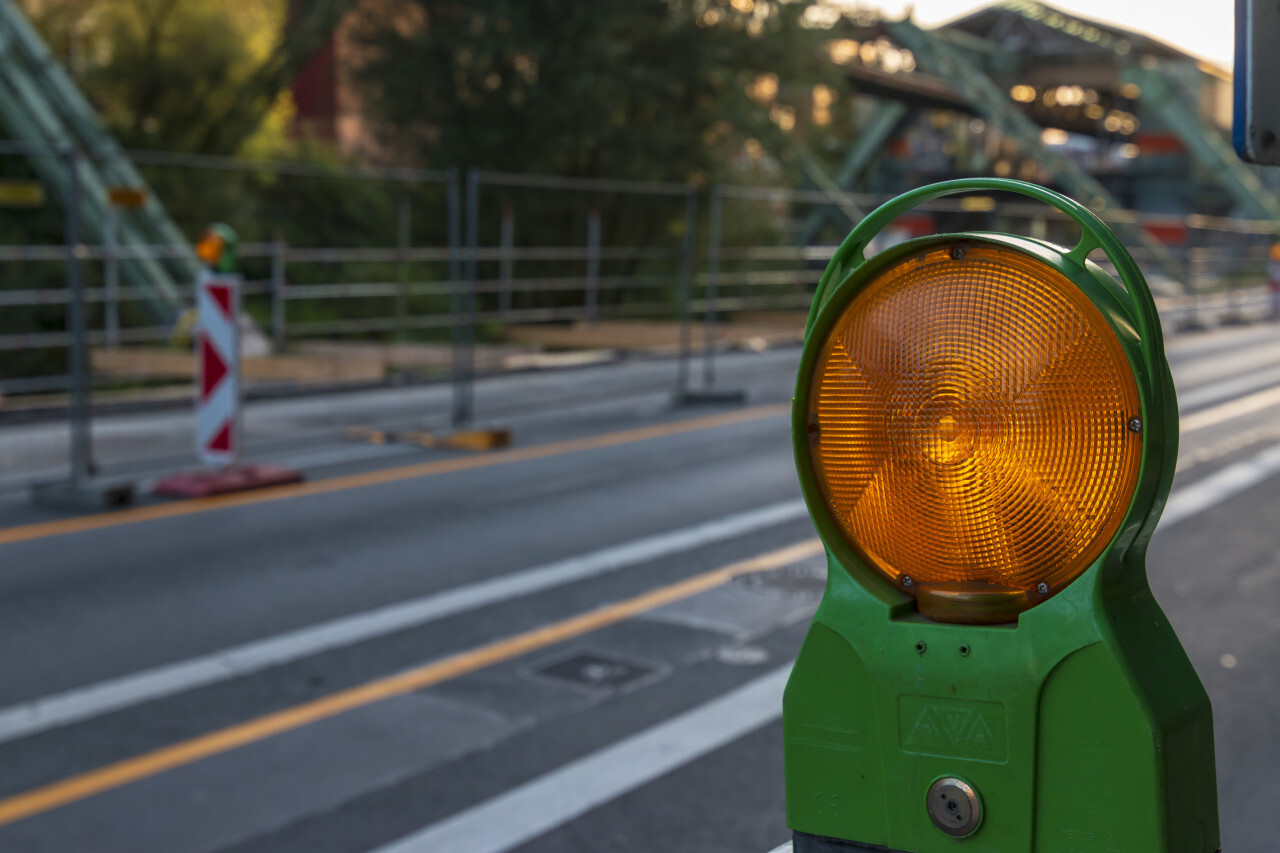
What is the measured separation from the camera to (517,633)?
20.3ft

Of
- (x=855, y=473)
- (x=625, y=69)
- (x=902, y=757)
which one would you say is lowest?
(x=902, y=757)

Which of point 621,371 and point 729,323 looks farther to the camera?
point 729,323

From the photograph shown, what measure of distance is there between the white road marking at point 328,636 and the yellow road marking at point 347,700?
466 millimetres

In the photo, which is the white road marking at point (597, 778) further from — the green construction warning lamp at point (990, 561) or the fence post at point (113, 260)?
the fence post at point (113, 260)

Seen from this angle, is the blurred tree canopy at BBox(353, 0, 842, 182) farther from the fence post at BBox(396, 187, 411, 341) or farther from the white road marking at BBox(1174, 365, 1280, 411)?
the white road marking at BBox(1174, 365, 1280, 411)

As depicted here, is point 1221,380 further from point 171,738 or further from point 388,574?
point 171,738

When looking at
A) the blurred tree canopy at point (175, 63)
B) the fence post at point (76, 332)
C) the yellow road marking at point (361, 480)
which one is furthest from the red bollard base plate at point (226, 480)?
the blurred tree canopy at point (175, 63)

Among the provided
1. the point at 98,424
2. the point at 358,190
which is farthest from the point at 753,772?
the point at 358,190

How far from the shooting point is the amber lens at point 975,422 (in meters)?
1.41

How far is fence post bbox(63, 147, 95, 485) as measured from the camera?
8.47 m

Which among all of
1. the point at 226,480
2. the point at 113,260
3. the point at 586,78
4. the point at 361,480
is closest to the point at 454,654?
the point at 226,480

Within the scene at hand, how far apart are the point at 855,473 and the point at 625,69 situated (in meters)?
21.8

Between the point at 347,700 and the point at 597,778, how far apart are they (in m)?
1.19

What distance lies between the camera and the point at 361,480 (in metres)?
9.73
